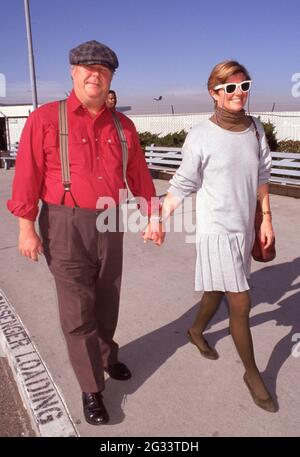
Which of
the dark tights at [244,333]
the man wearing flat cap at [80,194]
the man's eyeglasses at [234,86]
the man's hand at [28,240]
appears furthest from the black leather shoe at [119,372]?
the man's eyeglasses at [234,86]

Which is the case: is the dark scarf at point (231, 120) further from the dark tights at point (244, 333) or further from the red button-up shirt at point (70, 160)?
the dark tights at point (244, 333)

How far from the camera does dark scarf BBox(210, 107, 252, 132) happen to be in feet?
8.19

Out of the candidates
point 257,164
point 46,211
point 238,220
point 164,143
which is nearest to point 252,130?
point 257,164

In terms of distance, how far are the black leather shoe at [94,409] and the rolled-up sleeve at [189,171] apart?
1.31m

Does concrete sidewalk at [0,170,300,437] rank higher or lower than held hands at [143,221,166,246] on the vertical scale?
lower

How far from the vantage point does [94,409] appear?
249cm

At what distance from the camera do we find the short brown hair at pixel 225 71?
2469 mm

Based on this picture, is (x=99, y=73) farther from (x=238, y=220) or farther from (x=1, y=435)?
(x=1, y=435)

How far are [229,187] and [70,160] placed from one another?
36.2 inches

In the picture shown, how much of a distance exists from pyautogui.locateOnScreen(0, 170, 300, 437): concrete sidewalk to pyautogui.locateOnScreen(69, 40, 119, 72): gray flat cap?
1.97m

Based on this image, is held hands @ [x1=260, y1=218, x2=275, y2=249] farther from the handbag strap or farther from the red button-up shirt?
the handbag strap

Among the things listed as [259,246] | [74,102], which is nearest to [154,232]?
[259,246]

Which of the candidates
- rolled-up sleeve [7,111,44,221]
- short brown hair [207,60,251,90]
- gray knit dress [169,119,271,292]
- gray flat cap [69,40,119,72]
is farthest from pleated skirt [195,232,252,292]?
gray flat cap [69,40,119,72]
